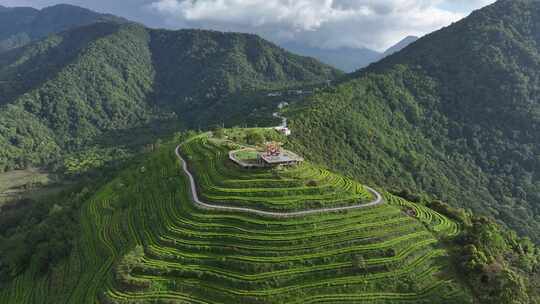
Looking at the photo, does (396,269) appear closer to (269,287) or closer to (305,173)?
(269,287)

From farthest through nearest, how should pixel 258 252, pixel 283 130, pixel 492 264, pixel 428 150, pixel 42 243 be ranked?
pixel 428 150 < pixel 283 130 < pixel 42 243 < pixel 492 264 < pixel 258 252

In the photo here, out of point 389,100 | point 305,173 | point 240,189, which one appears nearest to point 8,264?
point 240,189

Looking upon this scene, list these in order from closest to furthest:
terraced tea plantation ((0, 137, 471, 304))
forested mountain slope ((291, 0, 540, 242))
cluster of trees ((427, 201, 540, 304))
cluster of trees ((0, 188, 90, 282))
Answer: terraced tea plantation ((0, 137, 471, 304)) < cluster of trees ((427, 201, 540, 304)) < cluster of trees ((0, 188, 90, 282)) < forested mountain slope ((291, 0, 540, 242))

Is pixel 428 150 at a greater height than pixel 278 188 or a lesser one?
lesser

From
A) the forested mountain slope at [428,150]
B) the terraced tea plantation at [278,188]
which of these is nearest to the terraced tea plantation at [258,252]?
the terraced tea plantation at [278,188]

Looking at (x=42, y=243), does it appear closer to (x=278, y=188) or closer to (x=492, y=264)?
(x=278, y=188)

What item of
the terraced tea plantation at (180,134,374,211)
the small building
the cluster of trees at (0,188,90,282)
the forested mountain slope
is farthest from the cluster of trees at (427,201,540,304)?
the cluster of trees at (0,188,90,282)

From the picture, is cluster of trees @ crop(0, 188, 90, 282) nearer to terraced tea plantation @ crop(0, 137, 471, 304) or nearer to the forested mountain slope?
terraced tea plantation @ crop(0, 137, 471, 304)

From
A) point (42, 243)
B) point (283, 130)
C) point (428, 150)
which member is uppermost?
point (283, 130)

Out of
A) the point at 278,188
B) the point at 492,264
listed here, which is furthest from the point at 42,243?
the point at 492,264
